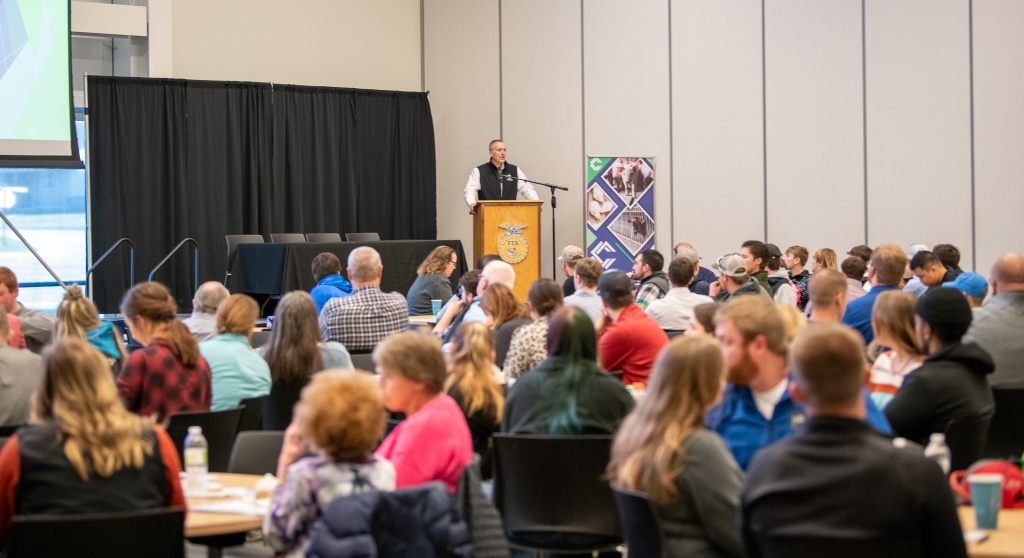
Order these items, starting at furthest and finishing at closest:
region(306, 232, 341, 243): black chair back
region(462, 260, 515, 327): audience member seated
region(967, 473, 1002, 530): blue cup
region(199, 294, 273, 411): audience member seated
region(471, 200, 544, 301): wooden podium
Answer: region(306, 232, 341, 243): black chair back → region(471, 200, 544, 301): wooden podium → region(462, 260, 515, 327): audience member seated → region(199, 294, 273, 411): audience member seated → region(967, 473, 1002, 530): blue cup

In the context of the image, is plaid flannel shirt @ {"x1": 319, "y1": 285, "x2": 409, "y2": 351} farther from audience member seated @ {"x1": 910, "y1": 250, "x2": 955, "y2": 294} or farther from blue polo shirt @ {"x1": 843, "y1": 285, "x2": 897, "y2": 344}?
audience member seated @ {"x1": 910, "y1": 250, "x2": 955, "y2": 294}

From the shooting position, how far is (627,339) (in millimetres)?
5266

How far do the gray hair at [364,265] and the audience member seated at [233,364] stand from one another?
5.46 ft

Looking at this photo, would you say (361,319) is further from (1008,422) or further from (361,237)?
(361,237)

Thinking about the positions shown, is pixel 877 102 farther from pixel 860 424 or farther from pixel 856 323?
pixel 860 424

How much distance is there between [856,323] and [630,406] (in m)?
2.58

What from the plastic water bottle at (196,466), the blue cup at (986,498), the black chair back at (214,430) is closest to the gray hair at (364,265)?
the black chair back at (214,430)

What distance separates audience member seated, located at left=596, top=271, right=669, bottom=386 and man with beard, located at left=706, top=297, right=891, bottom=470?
2.16 m

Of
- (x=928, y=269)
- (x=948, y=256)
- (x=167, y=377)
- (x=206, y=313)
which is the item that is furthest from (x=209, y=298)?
(x=948, y=256)

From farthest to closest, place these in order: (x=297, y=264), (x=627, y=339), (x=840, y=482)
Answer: (x=297, y=264) < (x=627, y=339) < (x=840, y=482)

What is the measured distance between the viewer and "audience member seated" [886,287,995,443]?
140 inches

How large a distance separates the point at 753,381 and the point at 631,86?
33.9ft

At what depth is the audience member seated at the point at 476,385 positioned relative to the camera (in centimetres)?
404

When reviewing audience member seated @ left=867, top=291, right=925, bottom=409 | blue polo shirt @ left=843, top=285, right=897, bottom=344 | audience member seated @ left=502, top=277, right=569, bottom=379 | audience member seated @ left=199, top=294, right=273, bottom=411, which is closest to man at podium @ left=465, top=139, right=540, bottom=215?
blue polo shirt @ left=843, top=285, right=897, bottom=344
